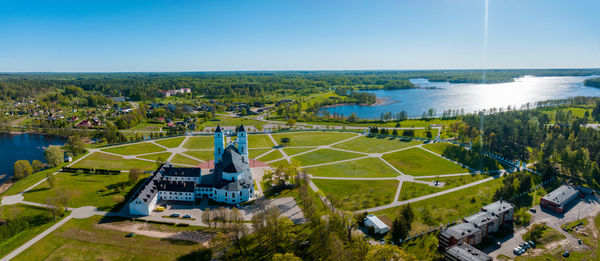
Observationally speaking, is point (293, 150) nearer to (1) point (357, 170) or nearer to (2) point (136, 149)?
(1) point (357, 170)

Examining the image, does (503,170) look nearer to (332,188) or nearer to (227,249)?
(332,188)

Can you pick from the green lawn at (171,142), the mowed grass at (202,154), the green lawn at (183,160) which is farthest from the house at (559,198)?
the green lawn at (171,142)

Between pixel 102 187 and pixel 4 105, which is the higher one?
pixel 4 105

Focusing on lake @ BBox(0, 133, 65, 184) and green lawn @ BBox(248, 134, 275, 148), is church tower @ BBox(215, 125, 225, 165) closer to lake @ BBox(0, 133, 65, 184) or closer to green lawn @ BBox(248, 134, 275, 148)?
green lawn @ BBox(248, 134, 275, 148)

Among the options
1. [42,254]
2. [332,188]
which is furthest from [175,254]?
[332,188]

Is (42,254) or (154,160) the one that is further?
(154,160)

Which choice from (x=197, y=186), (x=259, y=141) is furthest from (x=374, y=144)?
(x=197, y=186)

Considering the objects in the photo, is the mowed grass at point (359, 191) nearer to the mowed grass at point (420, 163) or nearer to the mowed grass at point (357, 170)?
the mowed grass at point (357, 170)
